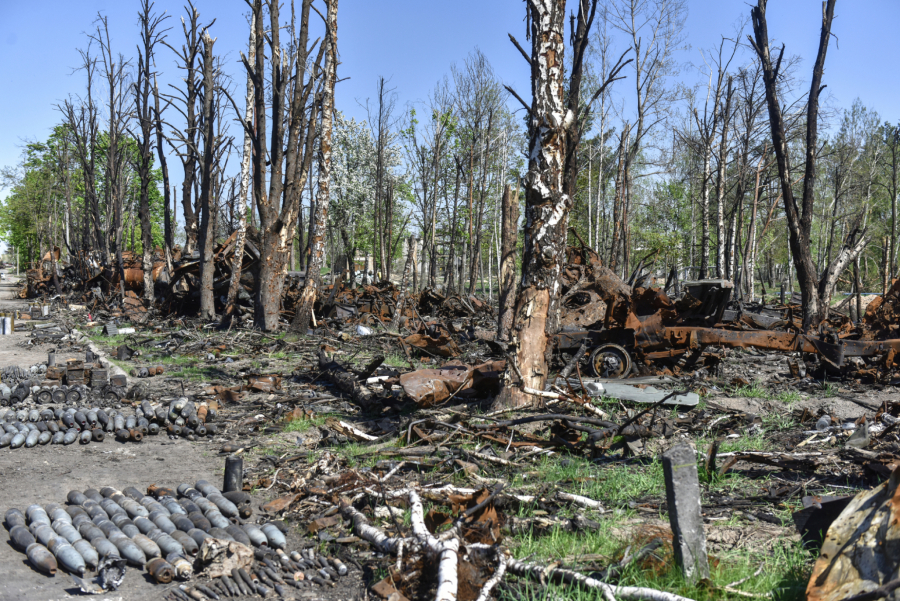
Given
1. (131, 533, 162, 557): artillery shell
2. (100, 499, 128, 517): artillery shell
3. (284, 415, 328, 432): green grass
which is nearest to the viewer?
(131, 533, 162, 557): artillery shell

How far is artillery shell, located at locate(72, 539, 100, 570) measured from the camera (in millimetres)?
3324

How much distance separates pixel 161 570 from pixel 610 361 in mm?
6816

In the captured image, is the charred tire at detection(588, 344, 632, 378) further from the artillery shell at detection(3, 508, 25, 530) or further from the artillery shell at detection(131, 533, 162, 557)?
the artillery shell at detection(3, 508, 25, 530)

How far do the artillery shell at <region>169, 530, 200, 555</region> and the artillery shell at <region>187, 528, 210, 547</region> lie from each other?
0.12ft

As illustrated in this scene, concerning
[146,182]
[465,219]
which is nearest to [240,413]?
[146,182]

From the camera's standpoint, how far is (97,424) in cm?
634

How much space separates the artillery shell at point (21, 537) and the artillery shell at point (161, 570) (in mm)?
868

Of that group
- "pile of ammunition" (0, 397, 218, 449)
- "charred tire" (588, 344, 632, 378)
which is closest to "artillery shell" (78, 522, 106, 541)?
"pile of ammunition" (0, 397, 218, 449)

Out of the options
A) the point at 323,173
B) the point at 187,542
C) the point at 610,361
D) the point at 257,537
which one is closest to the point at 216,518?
the point at 187,542

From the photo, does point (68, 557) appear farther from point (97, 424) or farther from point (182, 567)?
point (97, 424)

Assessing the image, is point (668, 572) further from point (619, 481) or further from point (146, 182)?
point (146, 182)

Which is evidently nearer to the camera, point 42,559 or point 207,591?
point 207,591

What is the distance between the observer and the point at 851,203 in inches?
1645

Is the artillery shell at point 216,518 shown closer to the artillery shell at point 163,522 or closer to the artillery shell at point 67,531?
the artillery shell at point 163,522
